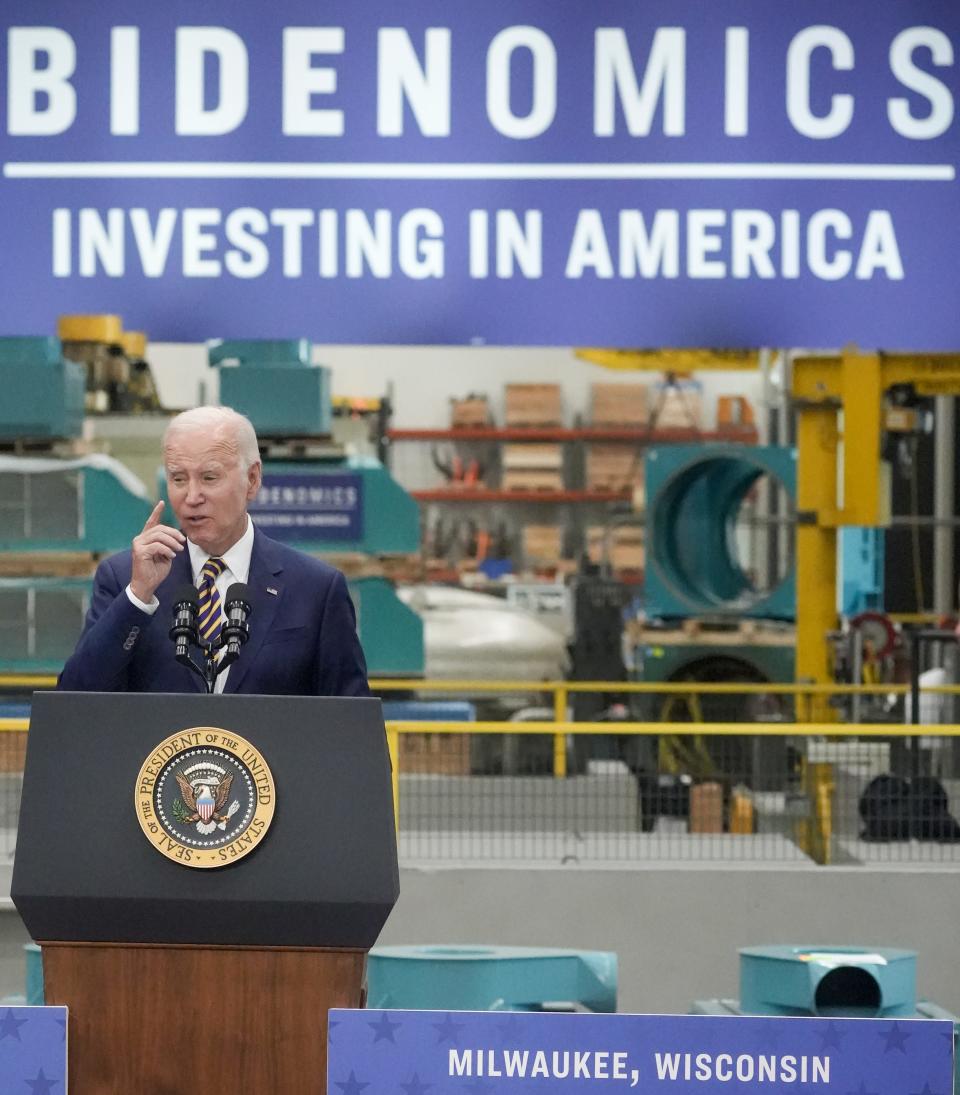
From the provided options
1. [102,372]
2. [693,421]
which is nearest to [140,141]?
[102,372]

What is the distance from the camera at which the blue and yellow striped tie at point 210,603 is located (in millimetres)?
2848

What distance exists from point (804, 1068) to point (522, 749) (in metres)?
6.72

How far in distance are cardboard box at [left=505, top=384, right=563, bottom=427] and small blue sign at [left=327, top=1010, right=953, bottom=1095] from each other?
63.9 ft

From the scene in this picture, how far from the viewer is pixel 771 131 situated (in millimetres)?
5496

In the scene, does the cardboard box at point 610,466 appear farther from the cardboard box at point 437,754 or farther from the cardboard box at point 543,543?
the cardboard box at point 437,754

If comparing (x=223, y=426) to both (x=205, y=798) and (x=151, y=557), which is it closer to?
(x=151, y=557)

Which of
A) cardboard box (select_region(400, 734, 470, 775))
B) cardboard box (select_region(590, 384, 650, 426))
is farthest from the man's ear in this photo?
cardboard box (select_region(590, 384, 650, 426))

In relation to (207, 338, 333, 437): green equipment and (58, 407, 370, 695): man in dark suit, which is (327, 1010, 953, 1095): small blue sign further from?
(207, 338, 333, 437): green equipment

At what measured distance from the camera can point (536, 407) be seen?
2173 cm

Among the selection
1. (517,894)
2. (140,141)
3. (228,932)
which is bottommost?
(517,894)

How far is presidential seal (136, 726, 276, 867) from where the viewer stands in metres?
2.38

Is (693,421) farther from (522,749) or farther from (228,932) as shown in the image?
(228,932)

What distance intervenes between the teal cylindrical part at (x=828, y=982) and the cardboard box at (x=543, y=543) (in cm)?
1765

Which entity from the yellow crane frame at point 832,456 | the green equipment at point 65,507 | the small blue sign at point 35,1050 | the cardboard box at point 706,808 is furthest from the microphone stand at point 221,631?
the yellow crane frame at point 832,456
